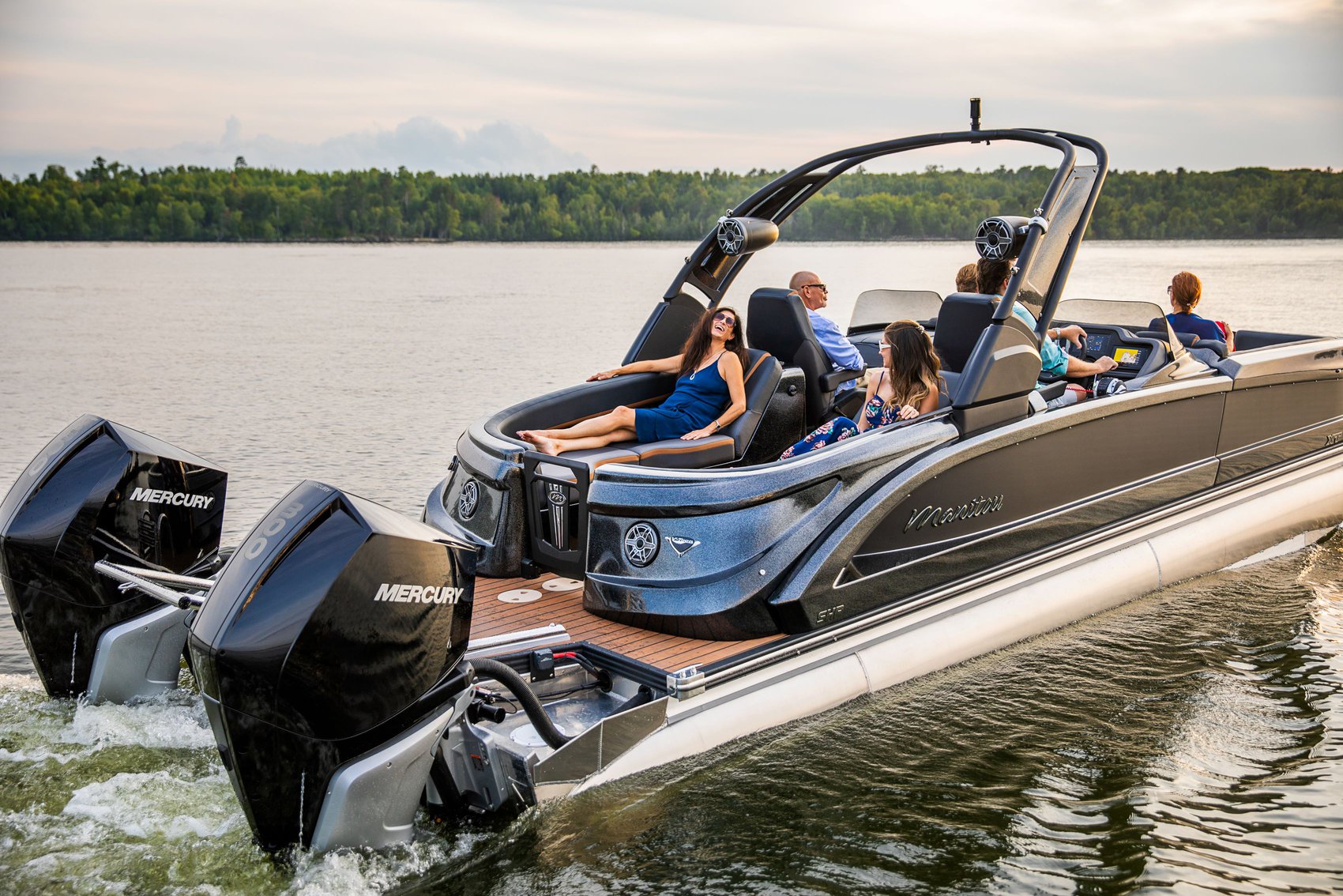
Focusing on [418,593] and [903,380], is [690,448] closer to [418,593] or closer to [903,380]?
[903,380]

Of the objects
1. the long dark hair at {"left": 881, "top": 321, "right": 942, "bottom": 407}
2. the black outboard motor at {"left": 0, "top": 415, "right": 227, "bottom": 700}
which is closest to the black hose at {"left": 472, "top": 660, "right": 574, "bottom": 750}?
the black outboard motor at {"left": 0, "top": 415, "right": 227, "bottom": 700}

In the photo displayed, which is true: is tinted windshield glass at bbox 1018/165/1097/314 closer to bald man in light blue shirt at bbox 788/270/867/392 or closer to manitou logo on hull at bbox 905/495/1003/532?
manitou logo on hull at bbox 905/495/1003/532

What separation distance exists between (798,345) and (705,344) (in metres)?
0.53

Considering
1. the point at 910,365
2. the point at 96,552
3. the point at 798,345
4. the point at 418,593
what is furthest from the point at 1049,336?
the point at 96,552

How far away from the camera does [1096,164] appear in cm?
485

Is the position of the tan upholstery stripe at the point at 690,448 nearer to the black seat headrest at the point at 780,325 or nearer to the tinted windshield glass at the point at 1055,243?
the black seat headrest at the point at 780,325

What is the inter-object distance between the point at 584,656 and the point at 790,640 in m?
0.71

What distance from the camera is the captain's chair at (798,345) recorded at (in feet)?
17.8

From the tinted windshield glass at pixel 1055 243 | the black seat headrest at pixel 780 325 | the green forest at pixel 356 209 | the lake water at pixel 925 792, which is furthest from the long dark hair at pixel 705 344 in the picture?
the green forest at pixel 356 209

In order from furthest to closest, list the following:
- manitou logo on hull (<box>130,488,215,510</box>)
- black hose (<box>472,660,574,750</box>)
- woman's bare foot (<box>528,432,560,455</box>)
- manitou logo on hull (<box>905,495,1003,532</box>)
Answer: woman's bare foot (<box>528,432,560,455</box>)
manitou logo on hull (<box>905,495,1003,532</box>)
manitou logo on hull (<box>130,488,215,510</box>)
black hose (<box>472,660,574,750</box>)

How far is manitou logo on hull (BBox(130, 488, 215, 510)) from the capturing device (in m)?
3.97

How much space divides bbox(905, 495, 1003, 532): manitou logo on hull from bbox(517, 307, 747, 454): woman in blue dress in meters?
1.04

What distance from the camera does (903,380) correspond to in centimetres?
460

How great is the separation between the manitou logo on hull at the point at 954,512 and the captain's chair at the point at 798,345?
1.12 m
